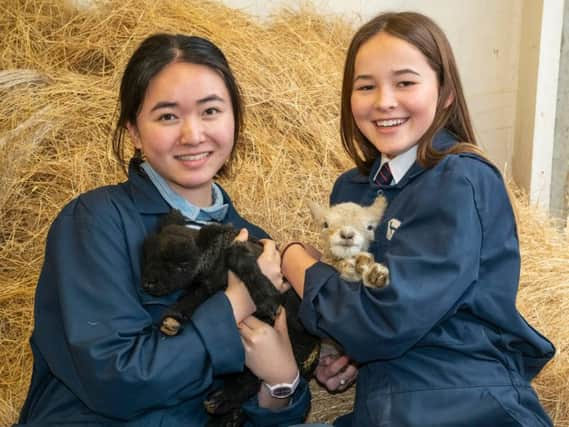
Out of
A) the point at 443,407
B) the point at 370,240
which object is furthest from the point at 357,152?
the point at 443,407

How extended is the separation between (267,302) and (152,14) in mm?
2391

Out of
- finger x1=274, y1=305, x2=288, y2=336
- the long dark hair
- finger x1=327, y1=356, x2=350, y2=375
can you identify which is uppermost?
the long dark hair

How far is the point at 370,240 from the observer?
182 centimetres

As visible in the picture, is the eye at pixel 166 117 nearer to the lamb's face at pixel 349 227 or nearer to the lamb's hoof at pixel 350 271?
the lamb's face at pixel 349 227

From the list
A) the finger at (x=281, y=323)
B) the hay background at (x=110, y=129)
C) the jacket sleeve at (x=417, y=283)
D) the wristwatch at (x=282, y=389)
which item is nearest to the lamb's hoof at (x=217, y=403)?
the wristwatch at (x=282, y=389)

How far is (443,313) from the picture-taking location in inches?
62.3

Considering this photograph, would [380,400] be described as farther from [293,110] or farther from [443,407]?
[293,110]

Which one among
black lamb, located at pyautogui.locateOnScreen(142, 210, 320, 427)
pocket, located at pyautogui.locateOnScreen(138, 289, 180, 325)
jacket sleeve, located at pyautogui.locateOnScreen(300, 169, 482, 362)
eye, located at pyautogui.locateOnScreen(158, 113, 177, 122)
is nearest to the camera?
jacket sleeve, located at pyautogui.locateOnScreen(300, 169, 482, 362)

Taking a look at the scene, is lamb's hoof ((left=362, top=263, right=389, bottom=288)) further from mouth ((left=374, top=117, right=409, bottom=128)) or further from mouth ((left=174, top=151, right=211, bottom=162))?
mouth ((left=174, top=151, right=211, bottom=162))

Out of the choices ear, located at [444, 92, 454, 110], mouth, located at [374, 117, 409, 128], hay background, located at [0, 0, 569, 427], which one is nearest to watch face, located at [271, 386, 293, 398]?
hay background, located at [0, 0, 569, 427]

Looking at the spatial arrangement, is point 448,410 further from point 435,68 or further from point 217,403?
point 435,68

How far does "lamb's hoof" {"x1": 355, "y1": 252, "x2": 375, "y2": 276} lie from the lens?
165 cm

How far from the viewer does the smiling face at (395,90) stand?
5.92ft

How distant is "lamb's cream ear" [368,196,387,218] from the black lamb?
12.6 inches
